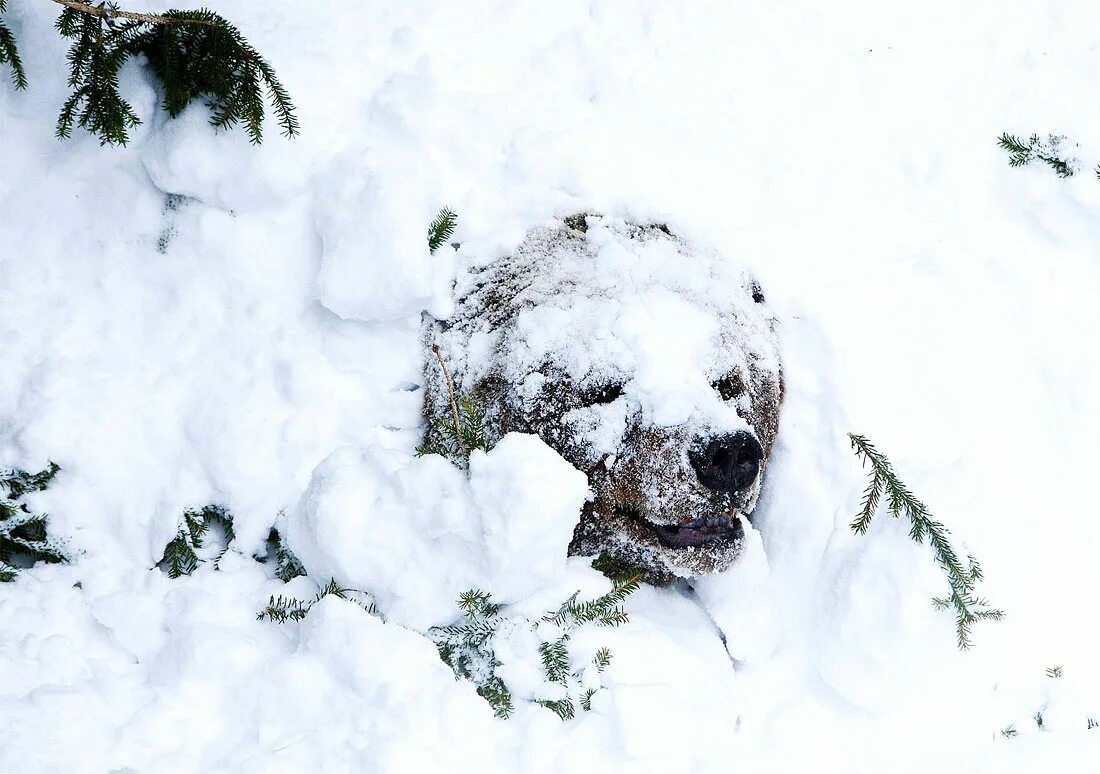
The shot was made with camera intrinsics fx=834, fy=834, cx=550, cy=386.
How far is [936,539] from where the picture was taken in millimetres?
2729

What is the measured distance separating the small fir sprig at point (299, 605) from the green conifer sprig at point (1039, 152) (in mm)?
3814

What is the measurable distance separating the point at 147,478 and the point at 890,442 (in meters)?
2.94

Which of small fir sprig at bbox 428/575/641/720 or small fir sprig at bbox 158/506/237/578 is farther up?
small fir sprig at bbox 428/575/641/720

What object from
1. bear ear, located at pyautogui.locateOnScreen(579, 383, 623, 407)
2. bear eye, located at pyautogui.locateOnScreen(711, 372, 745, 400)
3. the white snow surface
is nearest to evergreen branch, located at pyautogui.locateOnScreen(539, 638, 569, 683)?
the white snow surface

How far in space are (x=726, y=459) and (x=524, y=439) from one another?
72 centimetres

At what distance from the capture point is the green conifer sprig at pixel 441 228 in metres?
3.49

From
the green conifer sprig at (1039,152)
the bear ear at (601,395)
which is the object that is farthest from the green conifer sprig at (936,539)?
the green conifer sprig at (1039,152)

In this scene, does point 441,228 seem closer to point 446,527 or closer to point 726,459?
point 446,527

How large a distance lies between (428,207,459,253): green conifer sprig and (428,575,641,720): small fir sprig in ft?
5.08

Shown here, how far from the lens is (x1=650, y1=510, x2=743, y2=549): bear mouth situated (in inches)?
121

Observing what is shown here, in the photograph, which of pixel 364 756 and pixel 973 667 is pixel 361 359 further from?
pixel 973 667

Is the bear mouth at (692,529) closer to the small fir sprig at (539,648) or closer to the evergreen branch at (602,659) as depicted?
the small fir sprig at (539,648)

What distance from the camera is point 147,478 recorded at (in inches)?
121

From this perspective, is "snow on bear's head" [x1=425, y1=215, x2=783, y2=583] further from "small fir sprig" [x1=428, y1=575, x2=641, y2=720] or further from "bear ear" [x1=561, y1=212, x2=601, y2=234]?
"small fir sprig" [x1=428, y1=575, x2=641, y2=720]
